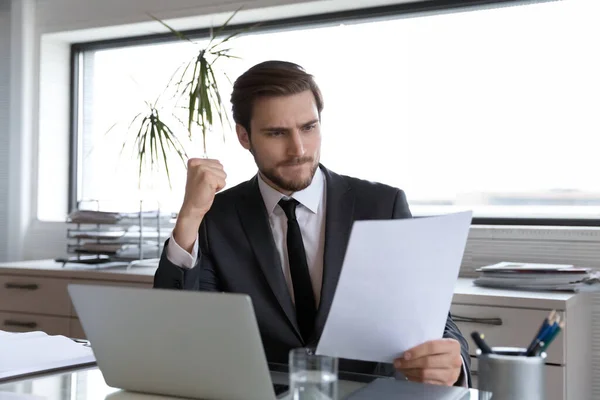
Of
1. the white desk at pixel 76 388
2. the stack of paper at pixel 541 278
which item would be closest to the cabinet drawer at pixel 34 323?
the stack of paper at pixel 541 278

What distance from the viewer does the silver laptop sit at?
3.22 ft

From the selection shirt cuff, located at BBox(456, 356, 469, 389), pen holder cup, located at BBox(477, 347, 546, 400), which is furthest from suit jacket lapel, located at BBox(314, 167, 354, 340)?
pen holder cup, located at BBox(477, 347, 546, 400)

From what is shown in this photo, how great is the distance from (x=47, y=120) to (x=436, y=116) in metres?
2.15

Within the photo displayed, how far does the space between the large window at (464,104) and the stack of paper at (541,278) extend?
0.51 m

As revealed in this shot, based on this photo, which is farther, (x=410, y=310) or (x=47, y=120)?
(x=47, y=120)

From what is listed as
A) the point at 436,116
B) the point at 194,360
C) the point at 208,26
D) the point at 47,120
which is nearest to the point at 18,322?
the point at 47,120

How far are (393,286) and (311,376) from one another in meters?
0.21

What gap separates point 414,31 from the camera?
10.5ft

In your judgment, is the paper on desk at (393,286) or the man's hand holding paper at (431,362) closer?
the paper on desk at (393,286)

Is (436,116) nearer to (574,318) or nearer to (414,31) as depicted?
(414,31)

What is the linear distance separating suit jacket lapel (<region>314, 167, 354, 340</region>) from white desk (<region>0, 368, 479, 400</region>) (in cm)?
50

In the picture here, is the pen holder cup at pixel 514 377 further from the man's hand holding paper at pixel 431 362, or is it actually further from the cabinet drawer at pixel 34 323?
the cabinet drawer at pixel 34 323

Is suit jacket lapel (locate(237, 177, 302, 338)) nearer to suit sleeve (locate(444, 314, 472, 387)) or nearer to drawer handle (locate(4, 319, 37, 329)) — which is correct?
suit sleeve (locate(444, 314, 472, 387))

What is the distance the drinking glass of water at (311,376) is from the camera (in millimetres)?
1003
